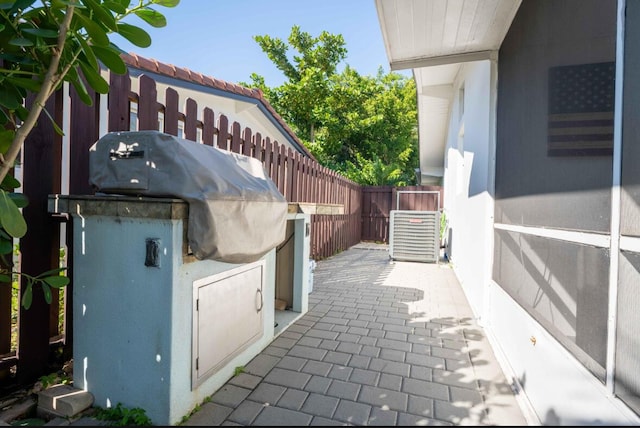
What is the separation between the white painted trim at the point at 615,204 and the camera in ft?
4.41

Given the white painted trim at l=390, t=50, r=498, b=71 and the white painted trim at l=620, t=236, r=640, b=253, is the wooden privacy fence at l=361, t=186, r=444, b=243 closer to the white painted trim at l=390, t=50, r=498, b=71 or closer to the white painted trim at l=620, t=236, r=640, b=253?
the white painted trim at l=390, t=50, r=498, b=71

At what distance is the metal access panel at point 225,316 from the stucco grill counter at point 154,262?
0.01 m

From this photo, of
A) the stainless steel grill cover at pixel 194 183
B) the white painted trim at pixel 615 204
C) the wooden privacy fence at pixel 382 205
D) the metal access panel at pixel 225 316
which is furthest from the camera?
the wooden privacy fence at pixel 382 205

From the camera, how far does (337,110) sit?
18.9 meters

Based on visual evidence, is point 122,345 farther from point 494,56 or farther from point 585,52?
point 494,56

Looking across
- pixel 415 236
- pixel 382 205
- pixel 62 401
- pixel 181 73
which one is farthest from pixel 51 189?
pixel 382 205

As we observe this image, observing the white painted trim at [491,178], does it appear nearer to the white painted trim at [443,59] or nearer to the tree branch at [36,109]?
the white painted trim at [443,59]

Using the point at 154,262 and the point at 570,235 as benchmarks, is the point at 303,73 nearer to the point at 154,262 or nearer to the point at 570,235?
the point at 154,262

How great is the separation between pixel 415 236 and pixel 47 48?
774 centimetres

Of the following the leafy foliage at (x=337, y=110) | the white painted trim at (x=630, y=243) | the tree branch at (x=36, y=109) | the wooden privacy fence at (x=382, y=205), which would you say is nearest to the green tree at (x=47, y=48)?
the tree branch at (x=36, y=109)

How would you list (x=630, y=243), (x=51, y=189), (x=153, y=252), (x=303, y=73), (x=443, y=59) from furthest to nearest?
(x=303, y=73) → (x=443, y=59) → (x=51, y=189) → (x=153, y=252) → (x=630, y=243)

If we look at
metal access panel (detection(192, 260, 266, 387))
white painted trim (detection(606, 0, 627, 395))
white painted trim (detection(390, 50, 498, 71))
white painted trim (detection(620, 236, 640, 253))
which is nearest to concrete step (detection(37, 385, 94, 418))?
metal access panel (detection(192, 260, 266, 387))

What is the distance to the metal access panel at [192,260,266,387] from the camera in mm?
2162

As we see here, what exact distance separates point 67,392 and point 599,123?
3291mm
